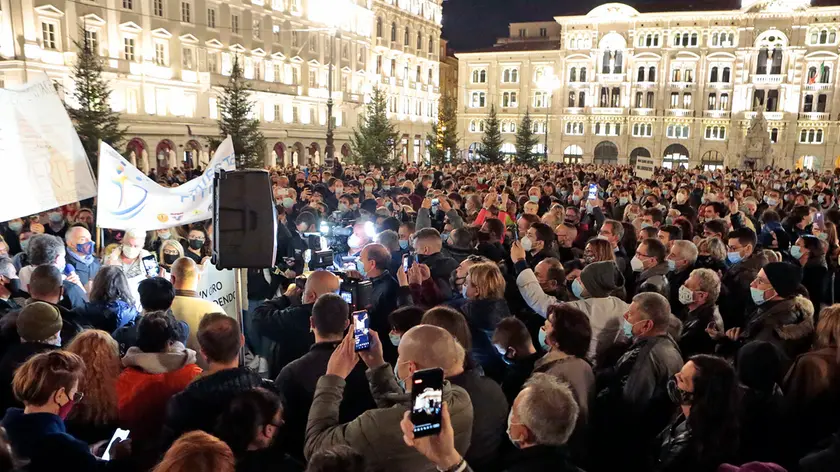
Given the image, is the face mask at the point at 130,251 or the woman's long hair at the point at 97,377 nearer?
the woman's long hair at the point at 97,377

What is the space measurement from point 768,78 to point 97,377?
222 ft

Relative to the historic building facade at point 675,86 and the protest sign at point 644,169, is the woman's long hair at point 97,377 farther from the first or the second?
the historic building facade at point 675,86

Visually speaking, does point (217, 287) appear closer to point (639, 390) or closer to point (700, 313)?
point (639, 390)

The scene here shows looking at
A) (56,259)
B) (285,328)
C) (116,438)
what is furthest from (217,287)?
(116,438)

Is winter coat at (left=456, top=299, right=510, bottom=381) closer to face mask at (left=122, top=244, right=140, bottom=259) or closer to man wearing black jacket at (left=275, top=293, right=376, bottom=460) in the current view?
man wearing black jacket at (left=275, top=293, right=376, bottom=460)

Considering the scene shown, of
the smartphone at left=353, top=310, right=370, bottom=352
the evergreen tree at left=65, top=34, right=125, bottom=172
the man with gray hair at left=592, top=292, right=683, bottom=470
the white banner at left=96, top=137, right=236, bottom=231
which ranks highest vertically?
the evergreen tree at left=65, top=34, right=125, bottom=172

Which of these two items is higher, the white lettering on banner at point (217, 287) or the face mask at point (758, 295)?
the face mask at point (758, 295)

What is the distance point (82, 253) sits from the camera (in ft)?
22.5

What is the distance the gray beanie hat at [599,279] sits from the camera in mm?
5332

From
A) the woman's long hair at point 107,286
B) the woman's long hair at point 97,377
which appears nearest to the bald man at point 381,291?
the woman's long hair at point 107,286

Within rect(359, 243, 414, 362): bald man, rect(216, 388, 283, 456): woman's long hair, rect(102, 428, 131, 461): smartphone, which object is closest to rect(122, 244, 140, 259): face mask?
rect(359, 243, 414, 362): bald man

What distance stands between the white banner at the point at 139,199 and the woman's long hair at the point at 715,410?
5.22 m

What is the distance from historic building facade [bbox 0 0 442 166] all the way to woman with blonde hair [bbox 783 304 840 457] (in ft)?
77.7

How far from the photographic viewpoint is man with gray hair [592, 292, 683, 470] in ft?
13.1
